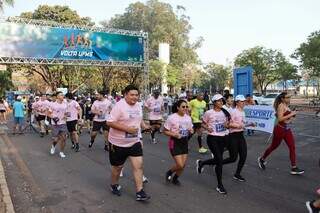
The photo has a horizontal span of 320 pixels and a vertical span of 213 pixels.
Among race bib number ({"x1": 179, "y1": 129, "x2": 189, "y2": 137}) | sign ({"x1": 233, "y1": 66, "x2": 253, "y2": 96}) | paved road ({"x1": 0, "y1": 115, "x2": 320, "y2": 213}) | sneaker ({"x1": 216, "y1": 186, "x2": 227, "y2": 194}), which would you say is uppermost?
sign ({"x1": 233, "y1": 66, "x2": 253, "y2": 96})

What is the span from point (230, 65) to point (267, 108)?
230 feet

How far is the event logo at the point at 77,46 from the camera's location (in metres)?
26.0

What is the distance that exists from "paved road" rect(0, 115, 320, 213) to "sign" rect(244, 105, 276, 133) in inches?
83.5

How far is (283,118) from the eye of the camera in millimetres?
8312

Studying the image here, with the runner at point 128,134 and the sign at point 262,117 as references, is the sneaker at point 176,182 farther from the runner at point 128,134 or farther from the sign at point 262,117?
the sign at point 262,117

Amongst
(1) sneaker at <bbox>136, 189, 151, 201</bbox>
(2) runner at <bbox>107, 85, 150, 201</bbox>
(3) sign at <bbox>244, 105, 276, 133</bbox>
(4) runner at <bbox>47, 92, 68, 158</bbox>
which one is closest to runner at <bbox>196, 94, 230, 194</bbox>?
(2) runner at <bbox>107, 85, 150, 201</bbox>

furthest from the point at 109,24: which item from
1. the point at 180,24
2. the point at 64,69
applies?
the point at 64,69

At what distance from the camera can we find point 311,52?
124ft

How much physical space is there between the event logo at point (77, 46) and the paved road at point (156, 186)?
14.9m

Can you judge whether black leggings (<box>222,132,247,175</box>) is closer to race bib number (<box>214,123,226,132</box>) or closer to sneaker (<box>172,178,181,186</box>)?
race bib number (<box>214,123,226,132</box>)

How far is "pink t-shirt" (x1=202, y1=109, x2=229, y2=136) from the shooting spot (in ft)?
24.6

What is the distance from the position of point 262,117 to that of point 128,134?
8588 mm

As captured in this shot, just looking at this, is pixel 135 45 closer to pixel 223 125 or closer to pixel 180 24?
pixel 223 125

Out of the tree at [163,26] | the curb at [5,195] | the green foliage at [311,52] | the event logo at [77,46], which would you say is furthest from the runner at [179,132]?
the tree at [163,26]
